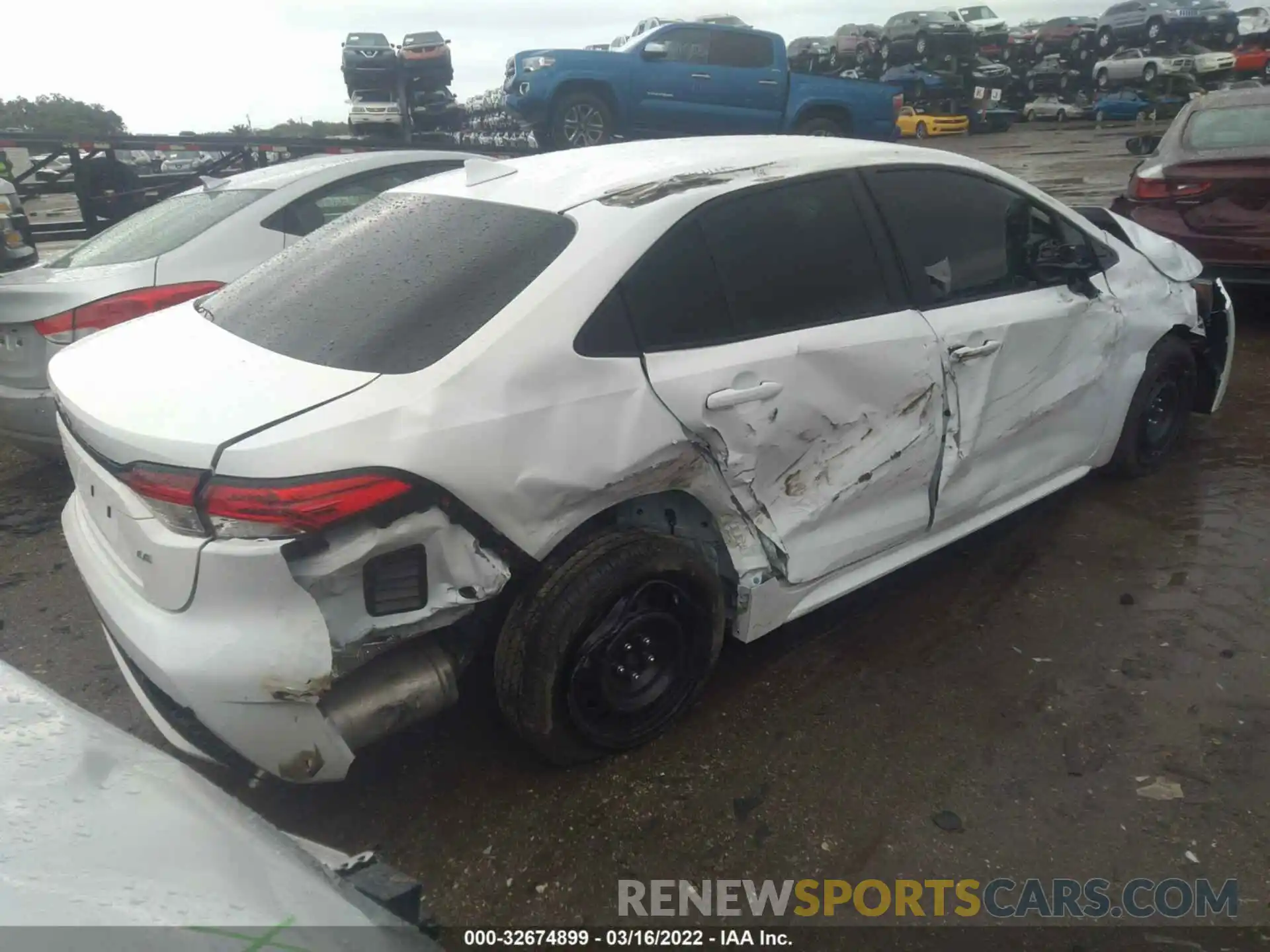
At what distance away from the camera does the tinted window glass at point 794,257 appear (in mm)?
2734

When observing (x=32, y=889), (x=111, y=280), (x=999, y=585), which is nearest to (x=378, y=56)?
(x=111, y=280)

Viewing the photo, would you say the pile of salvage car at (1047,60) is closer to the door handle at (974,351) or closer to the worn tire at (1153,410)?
the worn tire at (1153,410)

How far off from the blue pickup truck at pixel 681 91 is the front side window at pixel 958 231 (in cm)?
864

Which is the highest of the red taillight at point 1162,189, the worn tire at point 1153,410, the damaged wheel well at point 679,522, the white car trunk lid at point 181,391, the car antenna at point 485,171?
the car antenna at point 485,171

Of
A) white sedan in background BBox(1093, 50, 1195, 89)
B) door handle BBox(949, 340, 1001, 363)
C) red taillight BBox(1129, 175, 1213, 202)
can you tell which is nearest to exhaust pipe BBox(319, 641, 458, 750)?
door handle BBox(949, 340, 1001, 363)

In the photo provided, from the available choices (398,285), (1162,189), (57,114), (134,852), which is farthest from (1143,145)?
(57,114)

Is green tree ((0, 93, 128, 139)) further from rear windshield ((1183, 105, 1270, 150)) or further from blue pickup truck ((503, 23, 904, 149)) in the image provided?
rear windshield ((1183, 105, 1270, 150))

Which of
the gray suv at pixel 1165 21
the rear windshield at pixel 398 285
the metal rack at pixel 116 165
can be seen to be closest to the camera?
the rear windshield at pixel 398 285

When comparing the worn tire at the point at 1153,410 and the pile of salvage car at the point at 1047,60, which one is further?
the pile of salvage car at the point at 1047,60

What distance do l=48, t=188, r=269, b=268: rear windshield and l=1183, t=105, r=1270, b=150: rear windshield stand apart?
636 cm

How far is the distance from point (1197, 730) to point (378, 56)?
72.8 ft

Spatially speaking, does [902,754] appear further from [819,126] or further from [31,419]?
[819,126]

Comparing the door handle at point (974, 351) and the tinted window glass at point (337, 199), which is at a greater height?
the tinted window glass at point (337, 199)

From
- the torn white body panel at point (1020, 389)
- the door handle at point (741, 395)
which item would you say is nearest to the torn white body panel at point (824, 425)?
the door handle at point (741, 395)
